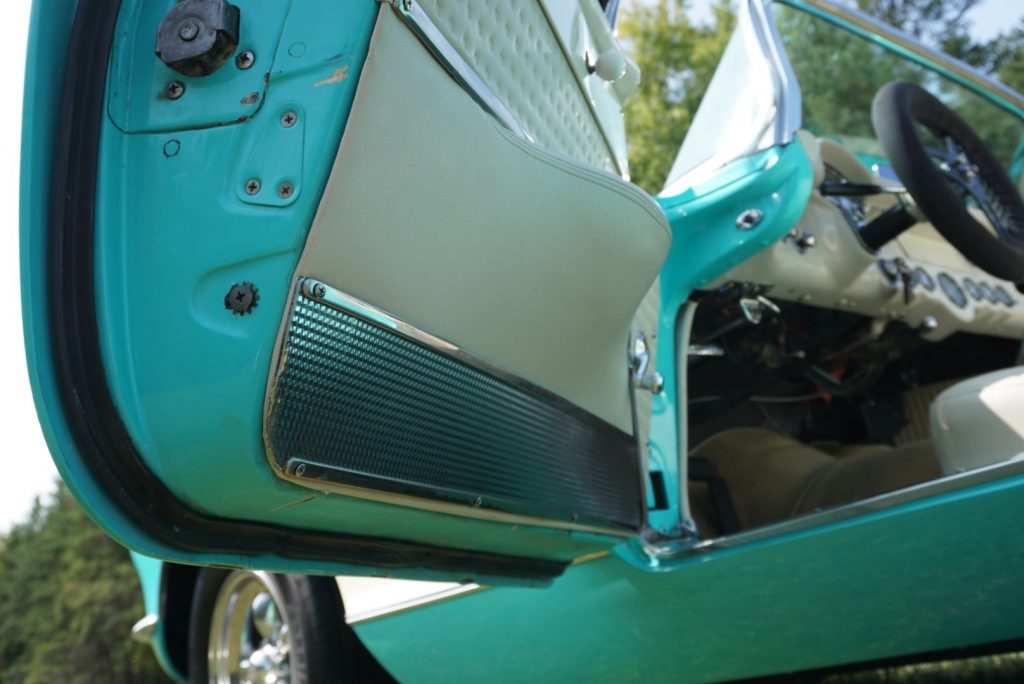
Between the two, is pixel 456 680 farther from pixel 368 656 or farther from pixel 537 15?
pixel 537 15

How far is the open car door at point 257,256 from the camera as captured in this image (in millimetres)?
1092

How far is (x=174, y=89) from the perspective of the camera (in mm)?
1135

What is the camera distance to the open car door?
1.09 metres

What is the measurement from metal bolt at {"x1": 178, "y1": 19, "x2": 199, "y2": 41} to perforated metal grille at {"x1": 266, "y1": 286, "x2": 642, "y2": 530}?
12.6 inches

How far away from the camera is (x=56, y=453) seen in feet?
3.60

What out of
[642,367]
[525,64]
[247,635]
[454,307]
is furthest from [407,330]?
[247,635]

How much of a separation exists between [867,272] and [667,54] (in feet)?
36.2

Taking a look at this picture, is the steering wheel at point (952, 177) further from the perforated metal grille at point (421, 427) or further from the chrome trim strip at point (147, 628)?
the chrome trim strip at point (147, 628)

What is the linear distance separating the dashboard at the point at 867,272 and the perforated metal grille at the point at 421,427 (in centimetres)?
81

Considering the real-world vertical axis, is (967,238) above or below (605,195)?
below

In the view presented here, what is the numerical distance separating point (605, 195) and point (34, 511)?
14.4 metres

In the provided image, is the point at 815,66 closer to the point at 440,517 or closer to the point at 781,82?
the point at 781,82

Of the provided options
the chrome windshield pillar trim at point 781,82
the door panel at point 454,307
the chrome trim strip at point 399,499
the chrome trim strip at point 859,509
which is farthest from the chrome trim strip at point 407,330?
the chrome windshield pillar trim at point 781,82

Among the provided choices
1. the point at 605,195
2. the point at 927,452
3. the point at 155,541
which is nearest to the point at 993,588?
the point at 927,452
